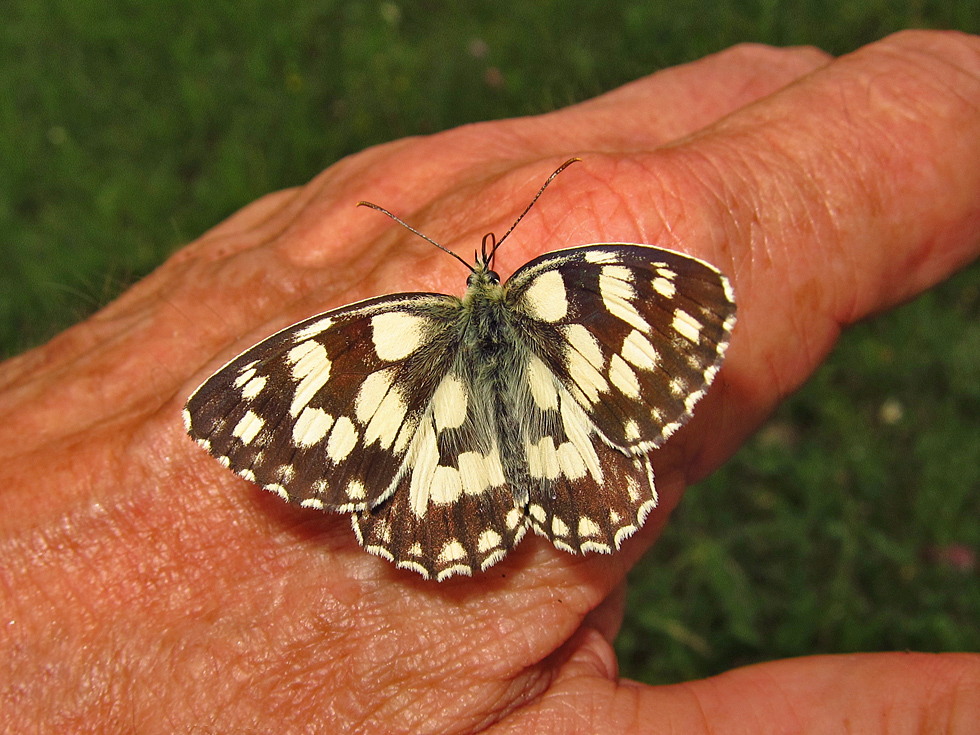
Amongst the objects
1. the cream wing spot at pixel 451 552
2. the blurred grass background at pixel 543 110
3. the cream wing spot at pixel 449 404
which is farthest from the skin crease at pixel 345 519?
the blurred grass background at pixel 543 110

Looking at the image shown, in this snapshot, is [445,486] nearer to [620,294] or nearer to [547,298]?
[547,298]

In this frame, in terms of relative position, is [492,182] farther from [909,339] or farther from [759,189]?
[909,339]

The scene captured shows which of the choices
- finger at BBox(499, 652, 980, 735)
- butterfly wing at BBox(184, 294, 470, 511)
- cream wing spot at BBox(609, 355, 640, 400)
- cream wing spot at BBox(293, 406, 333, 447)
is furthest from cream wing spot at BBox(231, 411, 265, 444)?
finger at BBox(499, 652, 980, 735)

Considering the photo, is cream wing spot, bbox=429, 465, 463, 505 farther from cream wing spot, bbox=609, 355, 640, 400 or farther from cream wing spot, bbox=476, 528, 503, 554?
cream wing spot, bbox=609, 355, 640, 400

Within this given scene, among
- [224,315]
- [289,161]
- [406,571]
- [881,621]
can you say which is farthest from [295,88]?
[881,621]

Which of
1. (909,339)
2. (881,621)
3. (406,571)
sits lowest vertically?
(881,621)

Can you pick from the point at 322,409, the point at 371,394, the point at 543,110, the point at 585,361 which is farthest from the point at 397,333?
the point at 543,110
